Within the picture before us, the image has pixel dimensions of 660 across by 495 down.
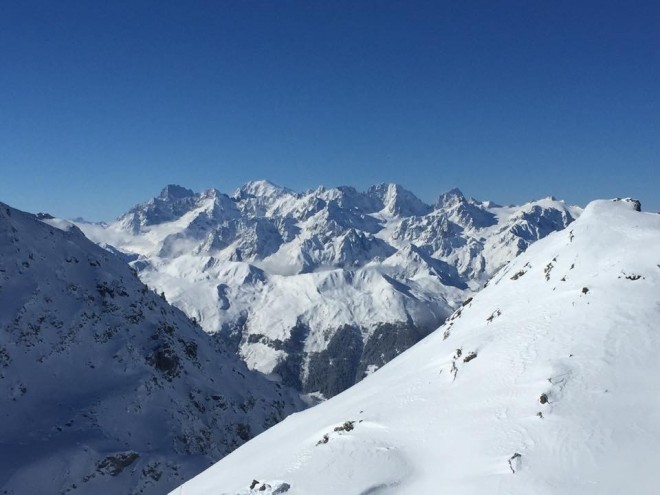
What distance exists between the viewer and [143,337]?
79938mm

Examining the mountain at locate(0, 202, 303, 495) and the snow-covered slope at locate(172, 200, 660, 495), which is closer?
the snow-covered slope at locate(172, 200, 660, 495)

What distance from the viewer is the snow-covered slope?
65.8ft

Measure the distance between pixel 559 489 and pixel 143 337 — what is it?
73.0 meters

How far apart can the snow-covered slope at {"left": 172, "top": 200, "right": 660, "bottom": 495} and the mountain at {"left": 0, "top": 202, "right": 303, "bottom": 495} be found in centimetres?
2733

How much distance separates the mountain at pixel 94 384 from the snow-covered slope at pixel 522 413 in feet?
89.7

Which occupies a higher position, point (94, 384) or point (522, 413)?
point (94, 384)

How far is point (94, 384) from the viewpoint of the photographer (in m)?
66.9

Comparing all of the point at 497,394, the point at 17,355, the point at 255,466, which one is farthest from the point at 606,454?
the point at 17,355

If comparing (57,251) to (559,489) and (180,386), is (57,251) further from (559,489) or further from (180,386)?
(559,489)

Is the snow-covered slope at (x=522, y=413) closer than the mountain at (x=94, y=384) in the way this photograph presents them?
Yes

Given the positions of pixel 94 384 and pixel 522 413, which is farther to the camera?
pixel 94 384

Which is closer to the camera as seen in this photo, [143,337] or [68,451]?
[68,451]

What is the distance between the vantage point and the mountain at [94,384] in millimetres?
55250

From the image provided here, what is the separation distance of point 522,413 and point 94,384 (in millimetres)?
60889
